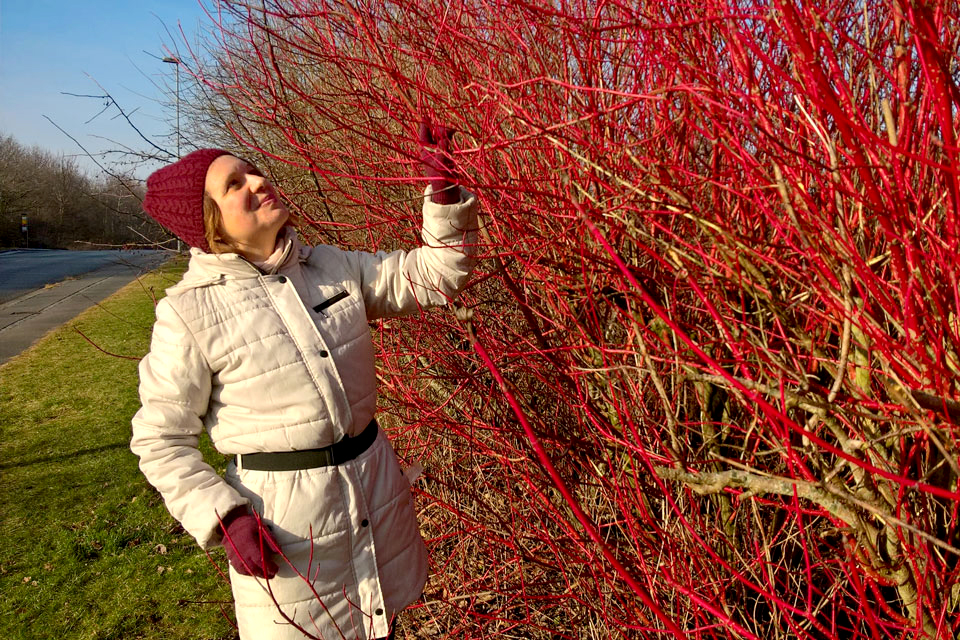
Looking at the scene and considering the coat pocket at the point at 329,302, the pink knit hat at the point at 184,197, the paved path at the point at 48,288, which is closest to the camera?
the pink knit hat at the point at 184,197

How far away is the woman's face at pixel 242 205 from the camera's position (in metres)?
1.96

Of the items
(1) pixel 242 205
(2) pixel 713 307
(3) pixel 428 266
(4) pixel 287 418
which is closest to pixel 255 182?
(1) pixel 242 205

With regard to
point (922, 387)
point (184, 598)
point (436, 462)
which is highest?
point (922, 387)

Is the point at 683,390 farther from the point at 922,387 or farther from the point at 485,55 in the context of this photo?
the point at 485,55

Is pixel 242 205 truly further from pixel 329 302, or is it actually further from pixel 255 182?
pixel 329 302

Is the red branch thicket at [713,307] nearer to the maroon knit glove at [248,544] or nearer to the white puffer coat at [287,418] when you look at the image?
the white puffer coat at [287,418]

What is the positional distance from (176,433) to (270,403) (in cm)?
24

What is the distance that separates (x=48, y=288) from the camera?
19078mm

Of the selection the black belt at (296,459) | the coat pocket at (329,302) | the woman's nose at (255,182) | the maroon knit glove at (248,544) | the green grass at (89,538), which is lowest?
the green grass at (89,538)

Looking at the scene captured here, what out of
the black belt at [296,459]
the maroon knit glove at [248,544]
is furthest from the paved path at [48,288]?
the maroon knit glove at [248,544]

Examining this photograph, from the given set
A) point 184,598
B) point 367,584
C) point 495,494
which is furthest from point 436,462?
point 367,584

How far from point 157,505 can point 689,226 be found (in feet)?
14.0

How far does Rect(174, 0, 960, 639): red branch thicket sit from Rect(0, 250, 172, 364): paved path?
4.07 meters

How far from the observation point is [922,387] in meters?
1.26
